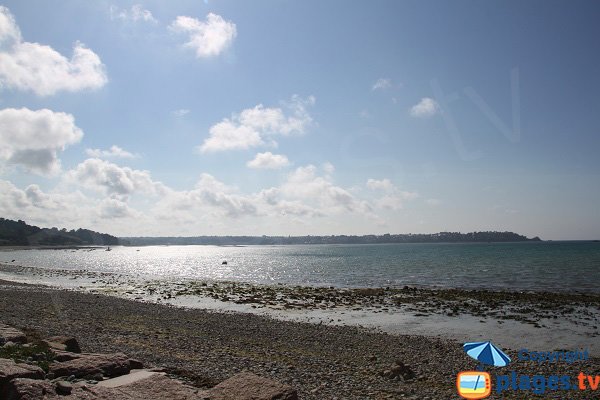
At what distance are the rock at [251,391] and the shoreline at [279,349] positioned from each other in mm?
2533

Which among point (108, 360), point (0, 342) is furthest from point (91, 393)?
point (0, 342)

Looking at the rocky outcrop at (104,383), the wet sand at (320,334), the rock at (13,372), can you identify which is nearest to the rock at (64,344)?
the rocky outcrop at (104,383)

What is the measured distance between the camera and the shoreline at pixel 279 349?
1378 cm

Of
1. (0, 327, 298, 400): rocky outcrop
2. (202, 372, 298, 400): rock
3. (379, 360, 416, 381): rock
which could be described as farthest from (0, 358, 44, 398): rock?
(379, 360, 416, 381): rock

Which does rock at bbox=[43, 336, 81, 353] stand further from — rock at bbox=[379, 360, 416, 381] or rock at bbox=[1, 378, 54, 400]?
rock at bbox=[379, 360, 416, 381]

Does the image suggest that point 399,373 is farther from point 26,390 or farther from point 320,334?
point 26,390

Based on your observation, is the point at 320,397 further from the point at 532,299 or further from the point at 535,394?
the point at 532,299

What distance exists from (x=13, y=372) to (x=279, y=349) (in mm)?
12201

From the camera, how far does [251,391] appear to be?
9.91 metres

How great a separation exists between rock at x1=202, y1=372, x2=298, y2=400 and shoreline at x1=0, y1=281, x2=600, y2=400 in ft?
8.31

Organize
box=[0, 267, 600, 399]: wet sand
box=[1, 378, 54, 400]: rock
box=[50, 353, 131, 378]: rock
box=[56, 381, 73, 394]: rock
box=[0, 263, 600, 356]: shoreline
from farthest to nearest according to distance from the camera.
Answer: box=[0, 263, 600, 356]: shoreline, box=[0, 267, 600, 399]: wet sand, box=[50, 353, 131, 378]: rock, box=[56, 381, 73, 394]: rock, box=[1, 378, 54, 400]: rock

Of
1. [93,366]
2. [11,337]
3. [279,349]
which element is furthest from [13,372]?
[279,349]

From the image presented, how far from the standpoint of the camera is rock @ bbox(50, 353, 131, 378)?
36.1 ft

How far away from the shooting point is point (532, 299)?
3884 centimetres
